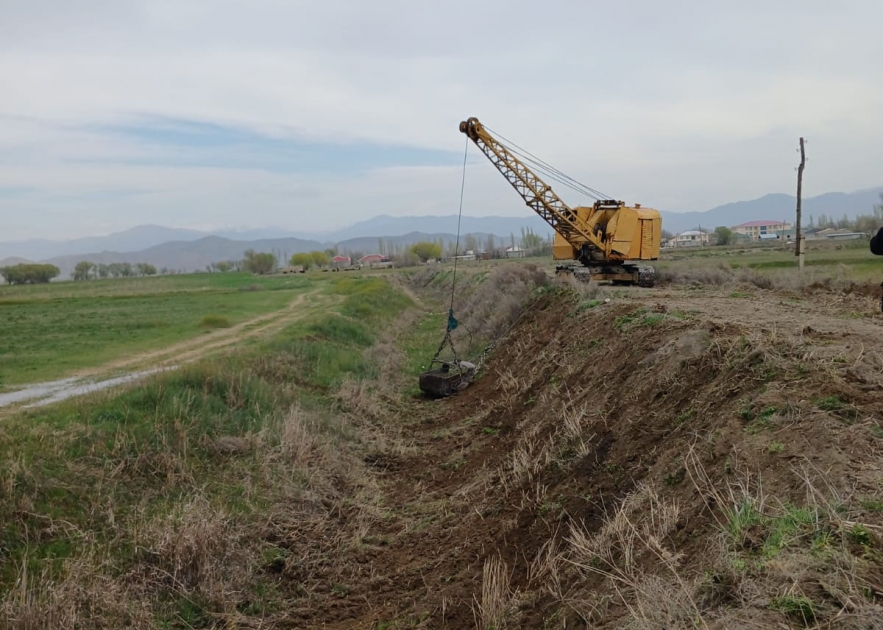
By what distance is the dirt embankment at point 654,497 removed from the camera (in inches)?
146

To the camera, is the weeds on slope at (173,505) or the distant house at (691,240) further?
the distant house at (691,240)

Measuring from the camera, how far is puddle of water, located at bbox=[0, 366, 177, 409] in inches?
523

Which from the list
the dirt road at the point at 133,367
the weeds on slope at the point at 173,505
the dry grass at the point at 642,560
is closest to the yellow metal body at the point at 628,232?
Answer: the dirt road at the point at 133,367

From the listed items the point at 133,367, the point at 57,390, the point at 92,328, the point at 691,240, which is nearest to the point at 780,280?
the point at 133,367

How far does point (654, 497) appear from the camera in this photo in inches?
214

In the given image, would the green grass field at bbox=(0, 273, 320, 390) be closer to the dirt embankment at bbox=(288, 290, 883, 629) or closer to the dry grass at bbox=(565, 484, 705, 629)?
the dirt embankment at bbox=(288, 290, 883, 629)

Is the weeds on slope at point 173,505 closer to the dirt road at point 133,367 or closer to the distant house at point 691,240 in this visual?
the dirt road at point 133,367

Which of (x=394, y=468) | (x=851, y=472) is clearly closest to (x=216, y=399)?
(x=394, y=468)

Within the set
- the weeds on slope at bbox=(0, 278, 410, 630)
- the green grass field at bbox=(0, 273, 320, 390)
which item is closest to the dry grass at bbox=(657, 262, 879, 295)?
the weeds on slope at bbox=(0, 278, 410, 630)

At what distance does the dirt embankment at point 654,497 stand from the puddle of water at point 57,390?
21.9ft

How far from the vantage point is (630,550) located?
4977mm

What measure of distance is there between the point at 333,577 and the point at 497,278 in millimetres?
22649

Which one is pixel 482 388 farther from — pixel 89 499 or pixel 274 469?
pixel 89 499

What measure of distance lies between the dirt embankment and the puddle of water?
263 inches
